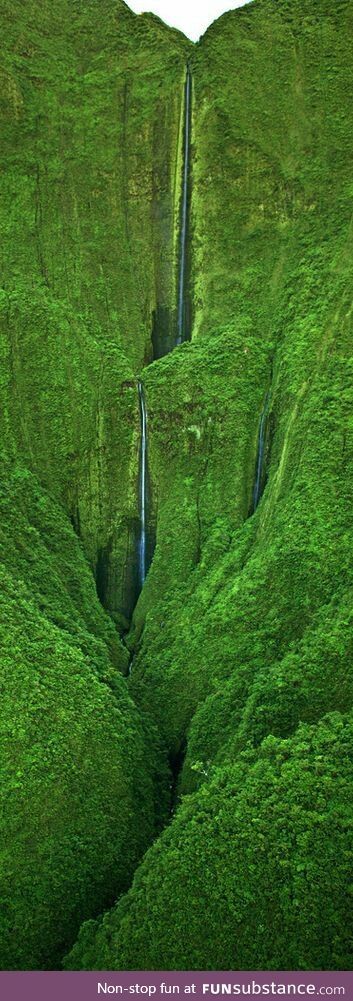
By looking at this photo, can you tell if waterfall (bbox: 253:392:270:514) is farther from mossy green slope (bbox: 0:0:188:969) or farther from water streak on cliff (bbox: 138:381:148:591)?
mossy green slope (bbox: 0:0:188:969)

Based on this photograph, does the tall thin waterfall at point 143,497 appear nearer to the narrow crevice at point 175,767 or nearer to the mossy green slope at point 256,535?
the mossy green slope at point 256,535

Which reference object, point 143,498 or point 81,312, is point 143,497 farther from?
point 81,312

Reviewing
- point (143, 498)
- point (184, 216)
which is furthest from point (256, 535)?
point (184, 216)

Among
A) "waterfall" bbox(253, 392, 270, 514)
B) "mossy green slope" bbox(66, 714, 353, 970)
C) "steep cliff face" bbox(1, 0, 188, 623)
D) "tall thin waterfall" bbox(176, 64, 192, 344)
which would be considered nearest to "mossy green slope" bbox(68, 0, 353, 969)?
"mossy green slope" bbox(66, 714, 353, 970)

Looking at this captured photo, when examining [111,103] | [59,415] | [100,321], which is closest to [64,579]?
[59,415]

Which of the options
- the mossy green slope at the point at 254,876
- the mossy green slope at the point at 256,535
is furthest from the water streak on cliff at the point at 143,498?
the mossy green slope at the point at 254,876
